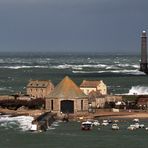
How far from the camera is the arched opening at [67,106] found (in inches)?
3100

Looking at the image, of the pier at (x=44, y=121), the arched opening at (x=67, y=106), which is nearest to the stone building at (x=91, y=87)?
the arched opening at (x=67, y=106)

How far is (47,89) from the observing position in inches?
3501

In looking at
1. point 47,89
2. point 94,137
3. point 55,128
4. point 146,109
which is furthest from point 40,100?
point 94,137

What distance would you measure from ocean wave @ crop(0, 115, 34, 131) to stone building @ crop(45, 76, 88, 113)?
146 inches

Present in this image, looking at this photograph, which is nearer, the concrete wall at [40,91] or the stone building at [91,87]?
the stone building at [91,87]

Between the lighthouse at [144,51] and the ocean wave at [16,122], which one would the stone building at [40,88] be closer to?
the ocean wave at [16,122]

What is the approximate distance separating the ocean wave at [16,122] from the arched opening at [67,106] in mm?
3933

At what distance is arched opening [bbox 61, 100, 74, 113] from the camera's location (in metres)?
78.8

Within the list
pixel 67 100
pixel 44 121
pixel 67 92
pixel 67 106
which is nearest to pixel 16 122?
pixel 44 121

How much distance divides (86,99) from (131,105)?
262 inches

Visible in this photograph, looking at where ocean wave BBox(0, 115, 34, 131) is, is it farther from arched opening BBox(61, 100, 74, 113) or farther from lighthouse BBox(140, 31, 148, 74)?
lighthouse BBox(140, 31, 148, 74)

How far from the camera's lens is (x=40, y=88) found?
8938cm

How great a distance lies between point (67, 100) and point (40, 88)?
430 inches

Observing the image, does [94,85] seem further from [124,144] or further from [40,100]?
[124,144]
